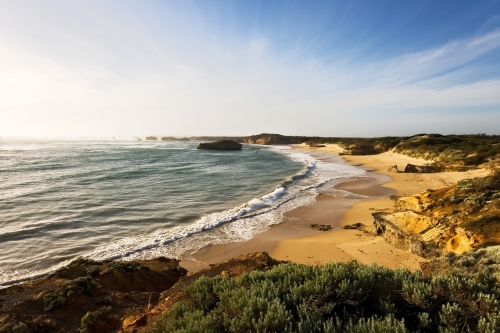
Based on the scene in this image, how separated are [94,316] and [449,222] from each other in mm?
9756

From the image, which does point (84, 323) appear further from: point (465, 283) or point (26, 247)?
point (26, 247)

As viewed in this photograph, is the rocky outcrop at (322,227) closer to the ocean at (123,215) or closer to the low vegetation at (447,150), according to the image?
the ocean at (123,215)

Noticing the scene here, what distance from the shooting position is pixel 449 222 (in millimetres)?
8188

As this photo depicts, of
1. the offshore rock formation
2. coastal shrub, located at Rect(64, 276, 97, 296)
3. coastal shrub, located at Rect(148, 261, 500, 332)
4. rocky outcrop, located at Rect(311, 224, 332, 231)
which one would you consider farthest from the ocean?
coastal shrub, located at Rect(148, 261, 500, 332)

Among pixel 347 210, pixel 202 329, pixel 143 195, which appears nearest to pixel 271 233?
pixel 347 210

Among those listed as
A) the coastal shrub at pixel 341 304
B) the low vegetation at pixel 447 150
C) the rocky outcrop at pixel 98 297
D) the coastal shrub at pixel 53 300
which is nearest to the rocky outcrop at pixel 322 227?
the rocky outcrop at pixel 98 297

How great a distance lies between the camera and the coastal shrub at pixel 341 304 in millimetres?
3070

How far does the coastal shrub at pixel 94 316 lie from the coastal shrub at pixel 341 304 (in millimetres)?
1802

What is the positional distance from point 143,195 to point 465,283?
18505 mm

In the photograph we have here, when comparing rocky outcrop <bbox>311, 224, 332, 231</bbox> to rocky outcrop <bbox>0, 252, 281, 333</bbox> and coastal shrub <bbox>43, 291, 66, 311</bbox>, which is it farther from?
coastal shrub <bbox>43, 291, 66, 311</bbox>

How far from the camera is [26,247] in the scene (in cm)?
1018

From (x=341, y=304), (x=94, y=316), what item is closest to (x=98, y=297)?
(x=94, y=316)

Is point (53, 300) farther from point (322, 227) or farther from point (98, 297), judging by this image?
point (322, 227)

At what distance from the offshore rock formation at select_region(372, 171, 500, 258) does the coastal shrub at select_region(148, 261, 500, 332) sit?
3.81 m
